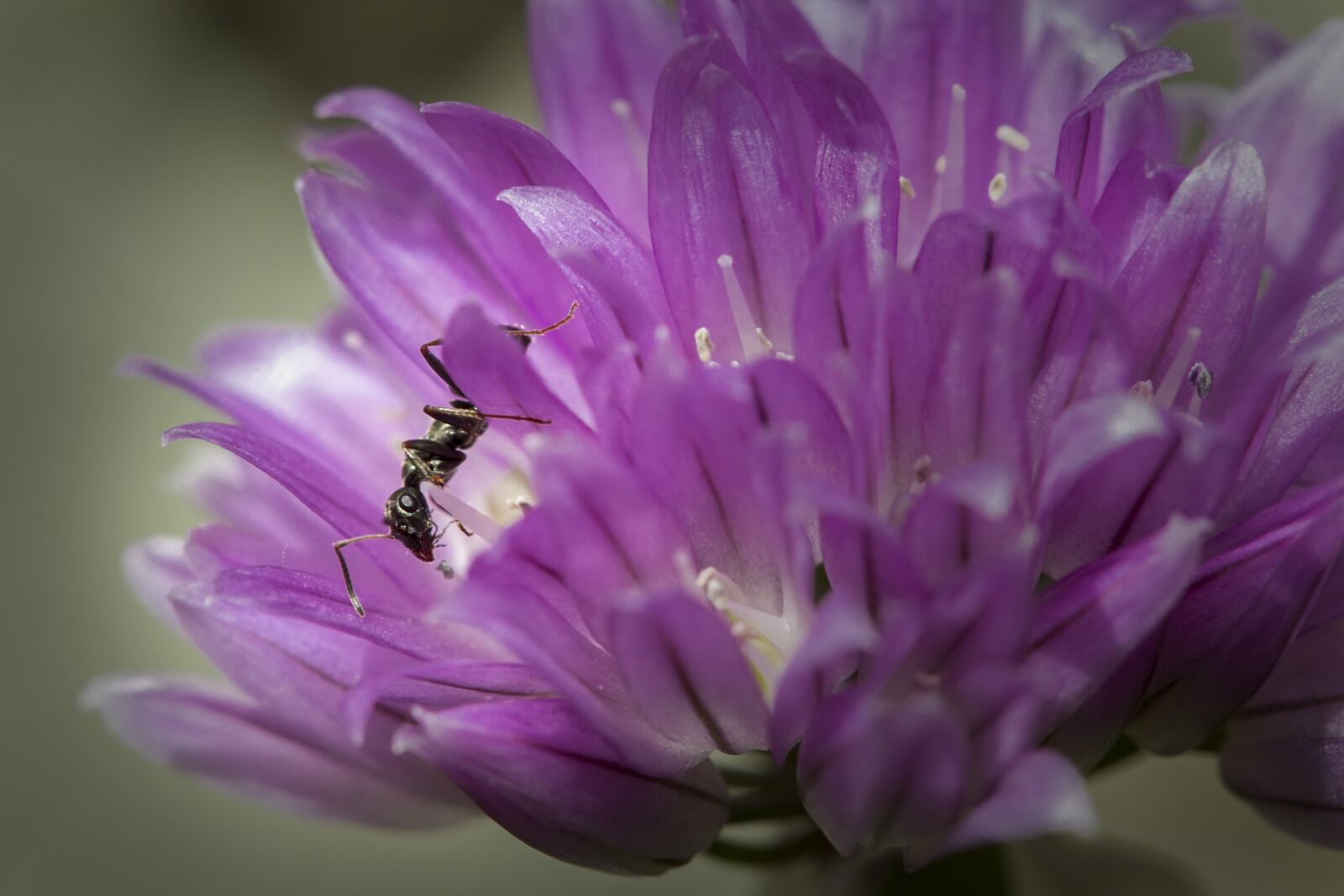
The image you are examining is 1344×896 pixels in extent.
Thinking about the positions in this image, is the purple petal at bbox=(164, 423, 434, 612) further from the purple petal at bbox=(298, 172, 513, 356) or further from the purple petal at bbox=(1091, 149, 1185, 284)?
the purple petal at bbox=(1091, 149, 1185, 284)

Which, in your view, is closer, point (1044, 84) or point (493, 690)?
point (493, 690)

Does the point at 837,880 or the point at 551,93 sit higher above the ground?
the point at 551,93

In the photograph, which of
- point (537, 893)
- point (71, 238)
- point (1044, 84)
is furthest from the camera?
point (71, 238)

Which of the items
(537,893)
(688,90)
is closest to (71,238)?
(537,893)

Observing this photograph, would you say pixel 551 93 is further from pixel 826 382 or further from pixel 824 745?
pixel 824 745

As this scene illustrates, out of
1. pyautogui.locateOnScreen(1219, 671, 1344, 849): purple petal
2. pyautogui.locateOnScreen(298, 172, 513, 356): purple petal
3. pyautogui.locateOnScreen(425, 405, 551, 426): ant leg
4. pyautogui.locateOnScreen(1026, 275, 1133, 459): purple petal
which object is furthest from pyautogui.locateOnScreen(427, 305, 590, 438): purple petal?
pyautogui.locateOnScreen(1219, 671, 1344, 849): purple petal

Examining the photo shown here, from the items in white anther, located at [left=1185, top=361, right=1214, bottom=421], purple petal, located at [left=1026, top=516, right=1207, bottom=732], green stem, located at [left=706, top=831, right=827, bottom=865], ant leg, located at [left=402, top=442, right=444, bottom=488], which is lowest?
green stem, located at [left=706, top=831, right=827, bottom=865]

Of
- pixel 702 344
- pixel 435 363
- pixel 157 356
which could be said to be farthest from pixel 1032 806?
pixel 157 356
